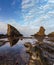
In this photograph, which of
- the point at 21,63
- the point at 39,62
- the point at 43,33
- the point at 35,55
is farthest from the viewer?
the point at 43,33

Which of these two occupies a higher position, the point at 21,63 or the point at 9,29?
the point at 9,29

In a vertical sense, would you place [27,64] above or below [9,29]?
below

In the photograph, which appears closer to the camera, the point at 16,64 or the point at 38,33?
the point at 16,64

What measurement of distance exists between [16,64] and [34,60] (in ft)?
12.4

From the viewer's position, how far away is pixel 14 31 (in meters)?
183

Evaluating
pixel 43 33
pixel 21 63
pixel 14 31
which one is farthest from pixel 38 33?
pixel 21 63

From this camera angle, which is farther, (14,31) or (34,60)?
(14,31)

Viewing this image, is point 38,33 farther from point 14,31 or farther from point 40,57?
point 40,57

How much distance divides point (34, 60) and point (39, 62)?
798mm

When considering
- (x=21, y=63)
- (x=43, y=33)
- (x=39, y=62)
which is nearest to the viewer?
(x=39, y=62)

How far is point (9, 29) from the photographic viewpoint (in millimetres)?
183750

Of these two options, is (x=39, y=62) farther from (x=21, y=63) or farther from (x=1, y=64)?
(x=1, y=64)

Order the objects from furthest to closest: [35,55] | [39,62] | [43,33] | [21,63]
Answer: [43,33] → [21,63] → [35,55] → [39,62]

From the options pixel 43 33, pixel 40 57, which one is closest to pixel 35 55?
pixel 40 57
